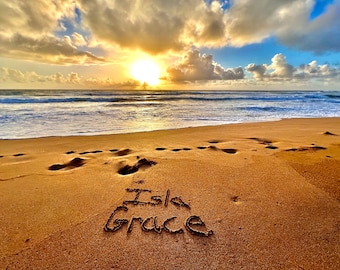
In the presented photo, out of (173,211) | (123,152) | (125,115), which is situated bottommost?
(125,115)

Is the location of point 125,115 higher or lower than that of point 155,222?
lower

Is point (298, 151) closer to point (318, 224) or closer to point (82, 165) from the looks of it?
point (318, 224)

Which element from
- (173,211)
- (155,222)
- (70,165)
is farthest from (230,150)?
(70,165)

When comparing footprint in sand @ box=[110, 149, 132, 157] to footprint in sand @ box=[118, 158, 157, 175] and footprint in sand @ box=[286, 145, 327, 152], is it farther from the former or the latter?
footprint in sand @ box=[286, 145, 327, 152]

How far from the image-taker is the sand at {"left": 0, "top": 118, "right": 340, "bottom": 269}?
62.9 inches

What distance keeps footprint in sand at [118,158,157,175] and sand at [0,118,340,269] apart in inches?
0.6

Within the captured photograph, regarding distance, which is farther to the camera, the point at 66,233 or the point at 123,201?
the point at 123,201

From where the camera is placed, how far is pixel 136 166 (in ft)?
10.5

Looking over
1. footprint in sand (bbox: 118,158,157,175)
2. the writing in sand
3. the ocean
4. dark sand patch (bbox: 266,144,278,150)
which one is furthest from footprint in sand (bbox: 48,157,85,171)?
dark sand patch (bbox: 266,144,278,150)

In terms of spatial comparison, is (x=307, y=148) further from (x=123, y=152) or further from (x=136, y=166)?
(x=123, y=152)

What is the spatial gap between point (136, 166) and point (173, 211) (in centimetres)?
125

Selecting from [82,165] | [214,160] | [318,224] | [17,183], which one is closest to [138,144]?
[82,165]

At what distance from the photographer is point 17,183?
2.72 meters

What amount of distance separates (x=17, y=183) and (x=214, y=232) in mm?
2575
